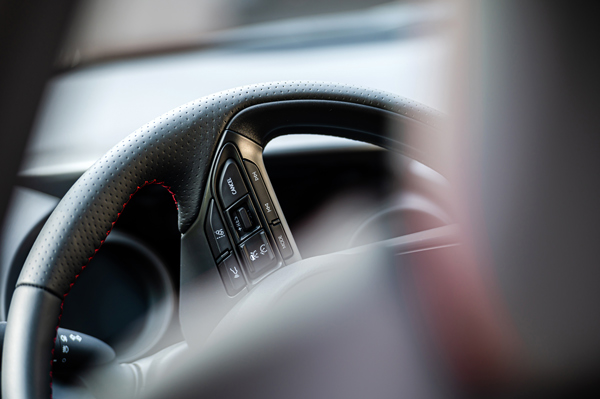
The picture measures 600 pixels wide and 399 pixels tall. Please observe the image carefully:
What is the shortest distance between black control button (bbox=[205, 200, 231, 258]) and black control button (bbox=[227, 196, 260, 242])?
2cm

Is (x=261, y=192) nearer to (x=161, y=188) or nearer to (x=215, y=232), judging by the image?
(x=215, y=232)

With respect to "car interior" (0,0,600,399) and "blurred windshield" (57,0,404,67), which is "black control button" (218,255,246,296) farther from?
"blurred windshield" (57,0,404,67)

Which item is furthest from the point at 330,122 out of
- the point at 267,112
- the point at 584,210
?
the point at 584,210

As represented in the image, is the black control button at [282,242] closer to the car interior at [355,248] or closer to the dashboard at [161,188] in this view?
the car interior at [355,248]

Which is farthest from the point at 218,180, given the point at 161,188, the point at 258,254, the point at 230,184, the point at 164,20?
the point at 164,20

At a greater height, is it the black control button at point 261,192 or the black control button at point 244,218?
the black control button at point 261,192

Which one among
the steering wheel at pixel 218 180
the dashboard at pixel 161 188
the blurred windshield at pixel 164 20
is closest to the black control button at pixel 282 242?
the steering wheel at pixel 218 180

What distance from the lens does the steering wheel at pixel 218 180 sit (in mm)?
750

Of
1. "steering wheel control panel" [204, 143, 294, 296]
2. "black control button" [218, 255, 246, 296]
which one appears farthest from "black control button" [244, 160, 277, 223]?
"black control button" [218, 255, 246, 296]

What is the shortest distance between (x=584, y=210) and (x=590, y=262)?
59 millimetres

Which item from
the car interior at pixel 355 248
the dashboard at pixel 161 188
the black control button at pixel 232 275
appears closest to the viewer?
the car interior at pixel 355 248

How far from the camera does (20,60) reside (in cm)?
167

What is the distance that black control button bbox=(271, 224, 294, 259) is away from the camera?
0.96 m

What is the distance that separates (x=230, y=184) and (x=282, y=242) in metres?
0.14
